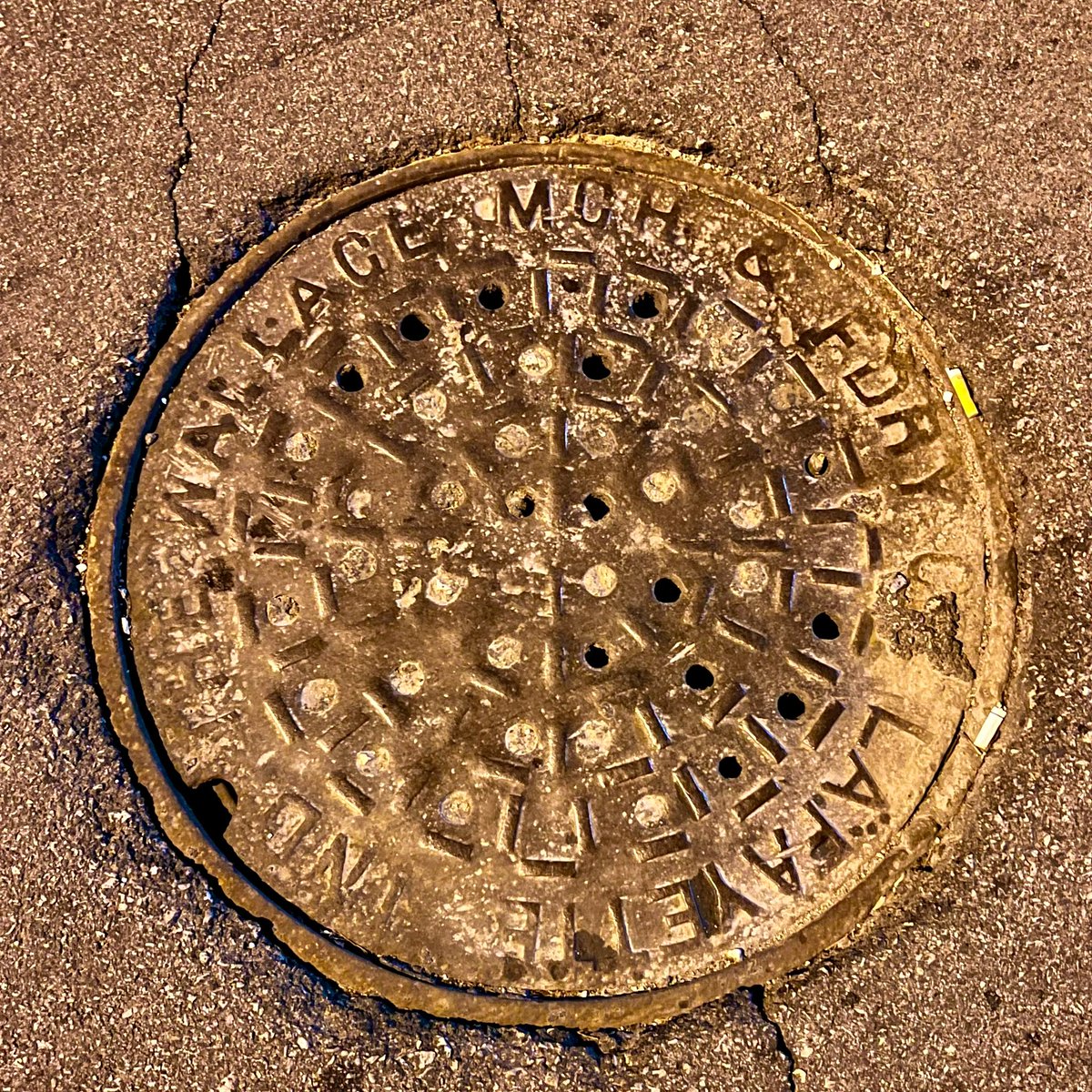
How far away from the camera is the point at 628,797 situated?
176 cm

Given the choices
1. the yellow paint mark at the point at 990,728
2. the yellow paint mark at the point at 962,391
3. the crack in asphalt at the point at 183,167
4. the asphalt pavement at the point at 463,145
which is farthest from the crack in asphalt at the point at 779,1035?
the crack in asphalt at the point at 183,167

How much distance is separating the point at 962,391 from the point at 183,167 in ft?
5.84

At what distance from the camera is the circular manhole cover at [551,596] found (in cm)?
175

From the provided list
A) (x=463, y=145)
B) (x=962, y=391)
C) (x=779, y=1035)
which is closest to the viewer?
(x=779, y=1035)

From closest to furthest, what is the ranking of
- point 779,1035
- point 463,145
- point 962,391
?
point 779,1035 < point 962,391 < point 463,145

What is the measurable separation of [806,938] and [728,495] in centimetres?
87

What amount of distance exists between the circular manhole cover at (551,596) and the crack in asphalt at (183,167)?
0.26 ft

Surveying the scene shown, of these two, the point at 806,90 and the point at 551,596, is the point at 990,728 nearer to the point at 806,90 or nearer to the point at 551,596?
the point at 551,596

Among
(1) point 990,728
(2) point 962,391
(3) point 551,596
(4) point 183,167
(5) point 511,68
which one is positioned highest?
(5) point 511,68

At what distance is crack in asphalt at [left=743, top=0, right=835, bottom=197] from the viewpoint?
2.06 m

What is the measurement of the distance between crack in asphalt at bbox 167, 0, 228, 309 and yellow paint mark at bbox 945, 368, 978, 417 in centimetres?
165

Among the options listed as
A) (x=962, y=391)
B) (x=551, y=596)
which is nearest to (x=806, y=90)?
(x=962, y=391)

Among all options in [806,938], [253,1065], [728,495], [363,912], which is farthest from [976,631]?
[253,1065]

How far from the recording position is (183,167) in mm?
2078
